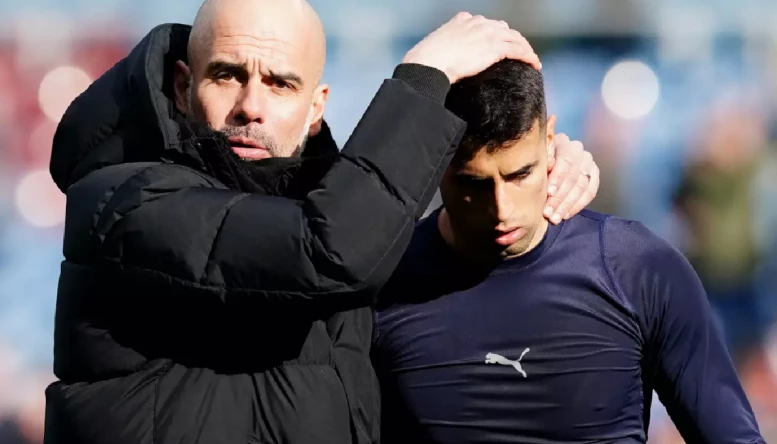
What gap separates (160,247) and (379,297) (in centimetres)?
95

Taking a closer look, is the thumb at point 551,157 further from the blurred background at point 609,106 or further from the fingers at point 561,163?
the blurred background at point 609,106

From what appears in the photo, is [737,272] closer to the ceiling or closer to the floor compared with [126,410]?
closer to the floor

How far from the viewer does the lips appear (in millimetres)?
2129

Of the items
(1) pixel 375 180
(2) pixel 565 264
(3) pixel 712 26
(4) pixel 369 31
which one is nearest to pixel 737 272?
(3) pixel 712 26

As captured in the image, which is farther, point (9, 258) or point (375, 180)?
point (9, 258)

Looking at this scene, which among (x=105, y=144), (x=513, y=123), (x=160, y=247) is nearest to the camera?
(x=160, y=247)

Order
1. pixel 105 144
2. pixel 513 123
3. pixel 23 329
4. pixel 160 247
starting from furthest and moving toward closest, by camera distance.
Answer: pixel 23 329 → pixel 513 123 → pixel 105 144 → pixel 160 247

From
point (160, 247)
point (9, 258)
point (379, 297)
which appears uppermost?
point (160, 247)

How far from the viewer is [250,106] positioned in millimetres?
2178

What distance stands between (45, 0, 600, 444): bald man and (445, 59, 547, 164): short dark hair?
0.33 metres

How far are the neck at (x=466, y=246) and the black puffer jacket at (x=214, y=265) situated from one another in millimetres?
613

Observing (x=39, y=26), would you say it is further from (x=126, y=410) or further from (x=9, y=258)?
(x=126, y=410)

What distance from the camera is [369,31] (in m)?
5.56

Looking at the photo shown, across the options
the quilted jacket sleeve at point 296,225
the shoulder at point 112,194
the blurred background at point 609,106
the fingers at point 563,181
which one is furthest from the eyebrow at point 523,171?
the blurred background at point 609,106
